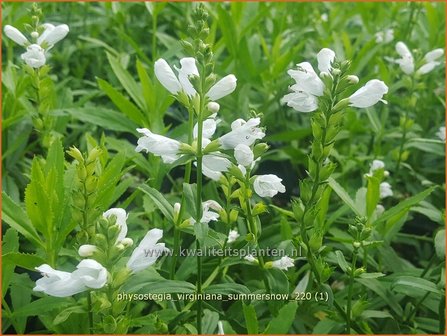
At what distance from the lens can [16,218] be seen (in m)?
1.86

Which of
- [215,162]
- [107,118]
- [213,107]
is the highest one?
[213,107]

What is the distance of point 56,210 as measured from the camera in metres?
1.80

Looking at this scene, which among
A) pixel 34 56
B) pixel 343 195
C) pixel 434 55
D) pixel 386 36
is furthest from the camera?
pixel 386 36

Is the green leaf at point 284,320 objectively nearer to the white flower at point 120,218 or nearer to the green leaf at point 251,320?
the green leaf at point 251,320

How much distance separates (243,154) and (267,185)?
184 millimetres

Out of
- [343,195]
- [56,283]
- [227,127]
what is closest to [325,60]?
[343,195]

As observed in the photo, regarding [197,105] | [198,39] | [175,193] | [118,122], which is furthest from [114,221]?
[175,193]

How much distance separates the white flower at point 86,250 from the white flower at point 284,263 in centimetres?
60

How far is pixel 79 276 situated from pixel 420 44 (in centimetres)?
285

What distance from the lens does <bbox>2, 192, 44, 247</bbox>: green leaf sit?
1829mm

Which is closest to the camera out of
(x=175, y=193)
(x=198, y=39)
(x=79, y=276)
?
(x=79, y=276)

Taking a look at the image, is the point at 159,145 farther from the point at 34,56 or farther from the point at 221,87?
the point at 34,56

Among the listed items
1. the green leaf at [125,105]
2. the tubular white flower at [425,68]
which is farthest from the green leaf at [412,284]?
the tubular white flower at [425,68]

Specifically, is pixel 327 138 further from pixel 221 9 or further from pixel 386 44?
pixel 386 44
